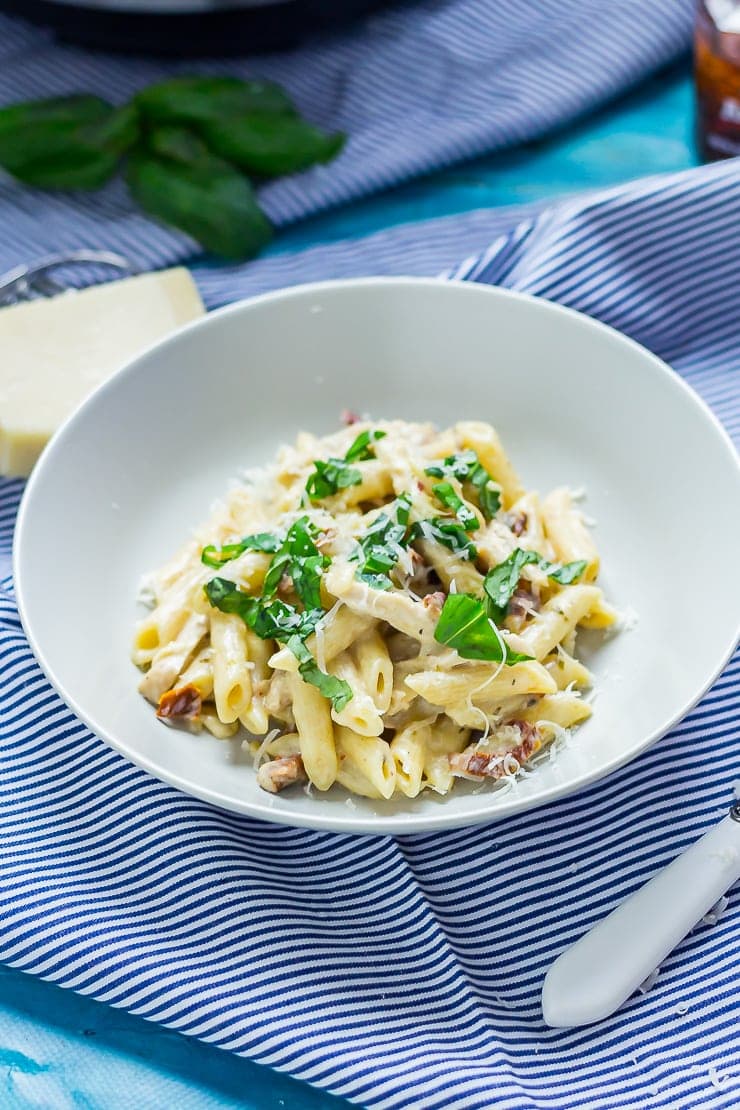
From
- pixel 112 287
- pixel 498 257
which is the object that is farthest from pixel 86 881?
pixel 498 257

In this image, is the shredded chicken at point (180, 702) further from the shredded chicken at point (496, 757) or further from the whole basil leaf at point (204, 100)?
the whole basil leaf at point (204, 100)

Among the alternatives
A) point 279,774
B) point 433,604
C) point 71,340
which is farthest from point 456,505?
point 71,340

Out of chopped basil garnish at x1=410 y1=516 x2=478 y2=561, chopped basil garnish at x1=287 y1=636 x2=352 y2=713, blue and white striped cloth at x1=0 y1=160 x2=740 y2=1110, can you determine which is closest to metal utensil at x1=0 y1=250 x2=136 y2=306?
blue and white striped cloth at x1=0 y1=160 x2=740 y2=1110

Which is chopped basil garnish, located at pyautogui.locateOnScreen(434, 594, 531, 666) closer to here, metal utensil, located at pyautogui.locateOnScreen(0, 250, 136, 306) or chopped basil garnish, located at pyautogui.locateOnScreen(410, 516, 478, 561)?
chopped basil garnish, located at pyautogui.locateOnScreen(410, 516, 478, 561)

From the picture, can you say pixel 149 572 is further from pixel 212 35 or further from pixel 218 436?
pixel 212 35

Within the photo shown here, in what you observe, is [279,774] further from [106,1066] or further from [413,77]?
[413,77]

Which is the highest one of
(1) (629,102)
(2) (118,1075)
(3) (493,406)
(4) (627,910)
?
(1) (629,102)
